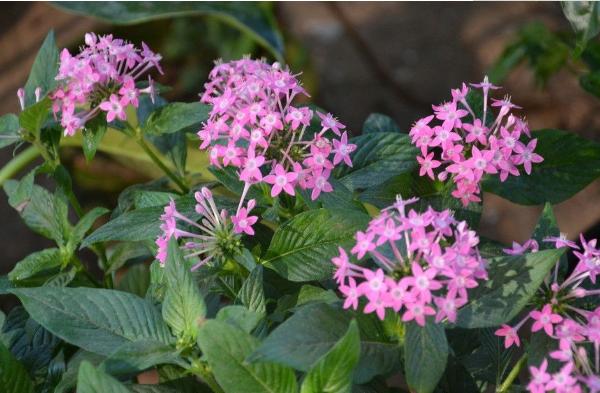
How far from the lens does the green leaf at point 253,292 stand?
74cm

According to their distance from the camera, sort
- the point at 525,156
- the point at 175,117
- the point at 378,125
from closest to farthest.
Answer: the point at 525,156 < the point at 175,117 < the point at 378,125

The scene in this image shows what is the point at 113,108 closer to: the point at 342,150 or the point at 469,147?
the point at 342,150

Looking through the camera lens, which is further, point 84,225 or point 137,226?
point 84,225

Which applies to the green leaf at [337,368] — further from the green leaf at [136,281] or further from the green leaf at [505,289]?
the green leaf at [136,281]

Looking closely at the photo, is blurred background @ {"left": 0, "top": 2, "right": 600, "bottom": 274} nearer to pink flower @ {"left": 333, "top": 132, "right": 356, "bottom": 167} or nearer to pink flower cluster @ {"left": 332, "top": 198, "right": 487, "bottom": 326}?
pink flower @ {"left": 333, "top": 132, "right": 356, "bottom": 167}

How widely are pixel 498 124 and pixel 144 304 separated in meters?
0.40

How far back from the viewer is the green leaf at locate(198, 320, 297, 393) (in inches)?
24.9

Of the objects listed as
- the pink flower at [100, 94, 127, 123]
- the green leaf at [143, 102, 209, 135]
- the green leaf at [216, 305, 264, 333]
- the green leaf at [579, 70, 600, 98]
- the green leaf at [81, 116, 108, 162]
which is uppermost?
the pink flower at [100, 94, 127, 123]

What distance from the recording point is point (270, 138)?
0.80 meters

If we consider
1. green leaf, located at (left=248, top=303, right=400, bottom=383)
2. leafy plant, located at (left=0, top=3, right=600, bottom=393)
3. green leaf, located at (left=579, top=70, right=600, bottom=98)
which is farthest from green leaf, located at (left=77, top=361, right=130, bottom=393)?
green leaf, located at (left=579, top=70, right=600, bottom=98)

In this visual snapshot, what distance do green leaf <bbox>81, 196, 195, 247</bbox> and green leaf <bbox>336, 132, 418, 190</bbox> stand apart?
18 centimetres

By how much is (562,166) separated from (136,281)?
59 cm

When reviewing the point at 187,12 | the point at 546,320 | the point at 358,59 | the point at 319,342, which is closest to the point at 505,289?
the point at 546,320

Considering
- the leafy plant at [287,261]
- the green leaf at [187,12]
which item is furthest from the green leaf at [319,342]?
the green leaf at [187,12]
